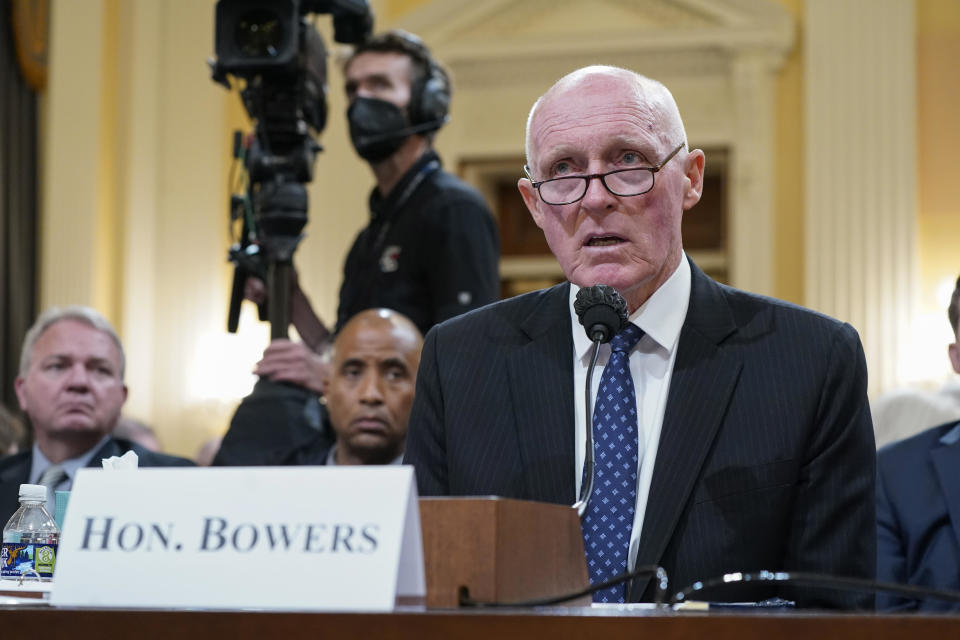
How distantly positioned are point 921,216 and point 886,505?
4.45 metres

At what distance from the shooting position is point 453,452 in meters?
1.73

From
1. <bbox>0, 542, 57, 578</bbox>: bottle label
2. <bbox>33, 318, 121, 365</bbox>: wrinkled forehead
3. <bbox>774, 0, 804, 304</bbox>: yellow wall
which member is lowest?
<bbox>0, 542, 57, 578</bbox>: bottle label

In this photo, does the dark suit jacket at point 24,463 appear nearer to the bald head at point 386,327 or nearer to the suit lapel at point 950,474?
the bald head at point 386,327

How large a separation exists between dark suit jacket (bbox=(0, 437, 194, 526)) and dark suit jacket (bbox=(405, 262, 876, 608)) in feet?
3.85

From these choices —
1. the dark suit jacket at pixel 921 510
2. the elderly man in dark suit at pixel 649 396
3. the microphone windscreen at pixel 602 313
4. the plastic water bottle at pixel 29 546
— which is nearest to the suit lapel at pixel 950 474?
the dark suit jacket at pixel 921 510

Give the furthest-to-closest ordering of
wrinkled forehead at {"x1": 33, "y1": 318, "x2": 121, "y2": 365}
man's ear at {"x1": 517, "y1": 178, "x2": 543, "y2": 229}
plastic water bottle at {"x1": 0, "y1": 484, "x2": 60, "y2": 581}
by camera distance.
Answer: wrinkled forehead at {"x1": 33, "y1": 318, "x2": 121, "y2": 365} < man's ear at {"x1": 517, "y1": 178, "x2": 543, "y2": 229} < plastic water bottle at {"x1": 0, "y1": 484, "x2": 60, "y2": 581}

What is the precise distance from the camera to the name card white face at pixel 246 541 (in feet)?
3.18

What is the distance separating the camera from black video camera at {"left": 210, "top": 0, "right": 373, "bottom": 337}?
2.98 meters

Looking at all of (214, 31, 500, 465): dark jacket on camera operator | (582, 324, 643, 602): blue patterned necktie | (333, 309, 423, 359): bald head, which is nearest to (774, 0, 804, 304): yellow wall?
(214, 31, 500, 465): dark jacket on camera operator

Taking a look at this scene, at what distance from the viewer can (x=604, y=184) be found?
172 centimetres

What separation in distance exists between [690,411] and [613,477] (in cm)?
13

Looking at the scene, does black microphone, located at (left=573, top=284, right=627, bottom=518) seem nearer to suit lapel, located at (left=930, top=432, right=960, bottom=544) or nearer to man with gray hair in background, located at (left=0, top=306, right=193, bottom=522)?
suit lapel, located at (left=930, top=432, right=960, bottom=544)

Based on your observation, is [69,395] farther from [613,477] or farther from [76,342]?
[613,477]

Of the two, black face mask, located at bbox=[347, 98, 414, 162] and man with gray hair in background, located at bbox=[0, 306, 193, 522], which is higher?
black face mask, located at bbox=[347, 98, 414, 162]
